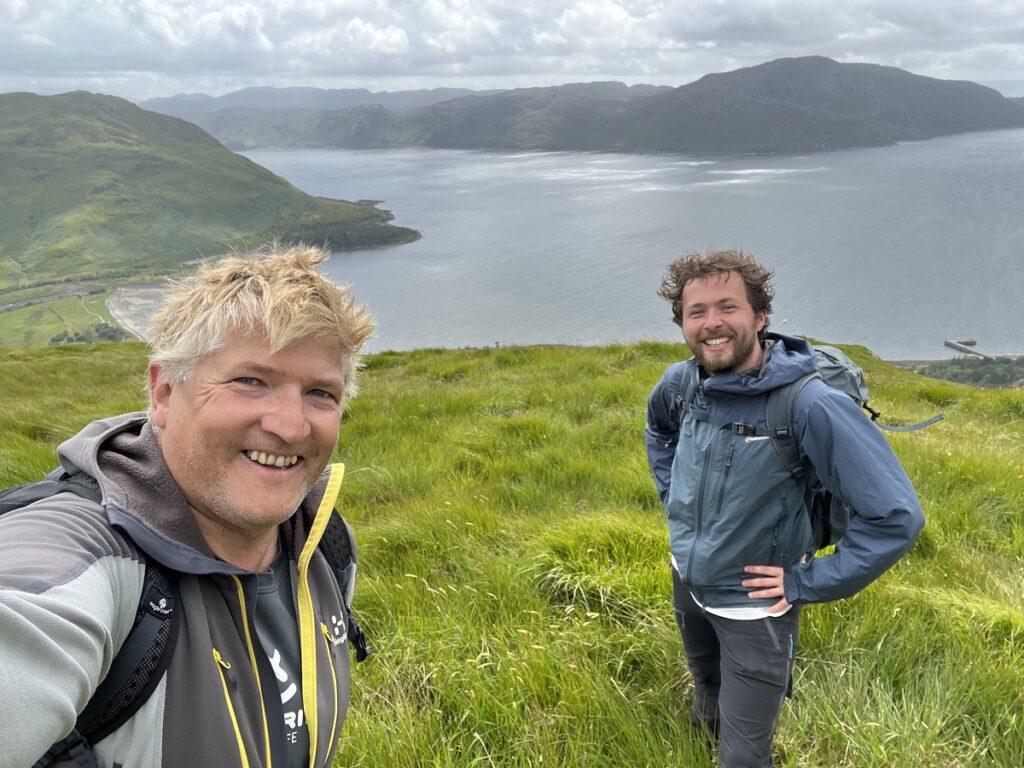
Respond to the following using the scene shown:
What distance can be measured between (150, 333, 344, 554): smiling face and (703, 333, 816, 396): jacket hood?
174 centimetres

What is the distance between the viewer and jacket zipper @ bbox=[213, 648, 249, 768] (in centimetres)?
141

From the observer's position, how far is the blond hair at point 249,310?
1.62 m

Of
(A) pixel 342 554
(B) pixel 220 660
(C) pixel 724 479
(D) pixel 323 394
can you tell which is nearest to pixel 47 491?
(B) pixel 220 660

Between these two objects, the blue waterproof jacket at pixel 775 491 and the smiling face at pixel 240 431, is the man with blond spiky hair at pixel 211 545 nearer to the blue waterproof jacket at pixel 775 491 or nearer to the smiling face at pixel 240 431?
the smiling face at pixel 240 431

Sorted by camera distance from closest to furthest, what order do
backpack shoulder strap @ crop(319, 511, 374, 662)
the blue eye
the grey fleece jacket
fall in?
1. the grey fleece jacket
2. the blue eye
3. backpack shoulder strap @ crop(319, 511, 374, 662)

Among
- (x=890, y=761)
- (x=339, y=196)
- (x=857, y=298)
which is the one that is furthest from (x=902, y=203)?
(x=339, y=196)

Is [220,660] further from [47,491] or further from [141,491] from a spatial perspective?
[47,491]

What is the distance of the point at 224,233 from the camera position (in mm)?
183625

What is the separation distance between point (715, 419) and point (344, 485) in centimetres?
431

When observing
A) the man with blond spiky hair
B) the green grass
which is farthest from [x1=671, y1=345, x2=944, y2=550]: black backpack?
the green grass

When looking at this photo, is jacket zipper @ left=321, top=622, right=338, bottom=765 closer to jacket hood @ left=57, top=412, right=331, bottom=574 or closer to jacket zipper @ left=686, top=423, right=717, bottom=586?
jacket hood @ left=57, top=412, right=331, bottom=574

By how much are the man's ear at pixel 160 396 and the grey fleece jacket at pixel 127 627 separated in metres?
0.04

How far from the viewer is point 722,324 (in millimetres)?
2805

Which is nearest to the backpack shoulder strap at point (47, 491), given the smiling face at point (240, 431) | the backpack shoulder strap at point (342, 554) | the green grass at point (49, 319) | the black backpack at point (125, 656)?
the black backpack at point (125, 656)
